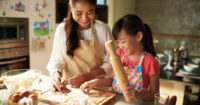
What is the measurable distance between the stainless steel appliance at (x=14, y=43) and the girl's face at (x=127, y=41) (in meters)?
1.77

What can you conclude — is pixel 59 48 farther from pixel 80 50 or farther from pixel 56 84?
pixel 56 84

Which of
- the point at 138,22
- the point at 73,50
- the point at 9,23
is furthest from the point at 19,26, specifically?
the point at 138,22

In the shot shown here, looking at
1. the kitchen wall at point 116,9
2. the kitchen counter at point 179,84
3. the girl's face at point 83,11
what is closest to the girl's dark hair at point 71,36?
the girl's face at point 83,11

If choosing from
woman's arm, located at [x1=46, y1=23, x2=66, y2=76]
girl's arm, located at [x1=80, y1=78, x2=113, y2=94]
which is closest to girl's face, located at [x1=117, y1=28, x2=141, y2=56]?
girl's arm, located at [x1=80, y1=78, x2=113, y2=94]

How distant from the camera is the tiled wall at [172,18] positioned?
407 cm

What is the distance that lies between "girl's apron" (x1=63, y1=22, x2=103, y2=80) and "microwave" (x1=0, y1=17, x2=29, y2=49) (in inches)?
52.2

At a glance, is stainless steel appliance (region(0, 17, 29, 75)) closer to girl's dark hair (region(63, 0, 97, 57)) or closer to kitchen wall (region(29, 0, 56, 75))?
kitchen wall (region(29, 0, 56, 75))

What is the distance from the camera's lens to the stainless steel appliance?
2.30m

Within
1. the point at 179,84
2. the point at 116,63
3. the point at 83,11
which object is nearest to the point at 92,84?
the point at 116,63

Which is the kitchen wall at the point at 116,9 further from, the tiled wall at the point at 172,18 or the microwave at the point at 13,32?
the microwave at the point at 13,32

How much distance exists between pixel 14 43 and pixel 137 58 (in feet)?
6.18

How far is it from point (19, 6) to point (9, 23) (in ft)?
0.83

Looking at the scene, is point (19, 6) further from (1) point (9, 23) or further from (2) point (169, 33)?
(2) point (169, 33)

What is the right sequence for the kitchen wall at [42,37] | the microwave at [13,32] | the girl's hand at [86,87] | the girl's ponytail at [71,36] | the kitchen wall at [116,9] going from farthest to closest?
the kitchen wall at [116,9]
the kitchen wall at [42,37]
the microwave at [13,32]
the girl's ponytail at [71,36]
the girl's hand at [86,87]
